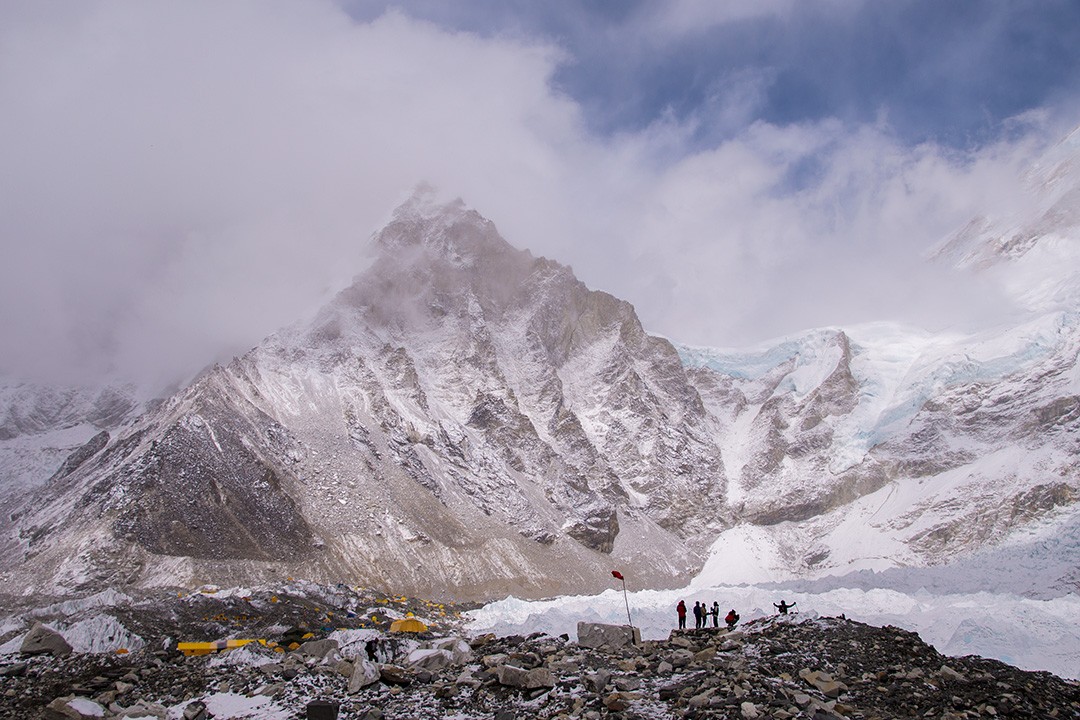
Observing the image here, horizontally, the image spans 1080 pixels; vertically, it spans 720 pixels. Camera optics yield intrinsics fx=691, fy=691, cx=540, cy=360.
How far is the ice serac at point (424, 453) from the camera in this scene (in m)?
82.5

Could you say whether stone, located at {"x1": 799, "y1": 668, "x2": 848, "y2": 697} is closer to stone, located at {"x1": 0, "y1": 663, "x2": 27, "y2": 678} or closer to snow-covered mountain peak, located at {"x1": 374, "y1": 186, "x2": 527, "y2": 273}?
stone, located at {"x1": 0, "y1": 663, "x2": 27, "y2": 678}

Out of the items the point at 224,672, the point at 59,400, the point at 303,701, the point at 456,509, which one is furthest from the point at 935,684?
the point at 59,400

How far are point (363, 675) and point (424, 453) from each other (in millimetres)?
101354

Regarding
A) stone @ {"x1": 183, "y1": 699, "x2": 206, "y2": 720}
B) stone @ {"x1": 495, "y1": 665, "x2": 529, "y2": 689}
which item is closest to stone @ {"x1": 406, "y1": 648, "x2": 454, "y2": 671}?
stone @ {"x1": 495, "y1": 665, "x2": 529, "y2": 689}

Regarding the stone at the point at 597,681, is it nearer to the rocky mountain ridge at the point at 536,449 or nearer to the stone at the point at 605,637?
the stone at the point at 605,637

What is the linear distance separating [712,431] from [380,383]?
86608 millimetres

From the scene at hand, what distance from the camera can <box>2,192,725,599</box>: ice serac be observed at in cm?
8250

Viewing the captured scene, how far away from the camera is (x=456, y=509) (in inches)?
4240

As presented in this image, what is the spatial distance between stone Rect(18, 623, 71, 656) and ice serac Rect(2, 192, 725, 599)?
186 ft

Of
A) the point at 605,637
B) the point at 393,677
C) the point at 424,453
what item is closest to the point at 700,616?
the point at 605,637

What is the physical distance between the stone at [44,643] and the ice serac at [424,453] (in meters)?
56.8

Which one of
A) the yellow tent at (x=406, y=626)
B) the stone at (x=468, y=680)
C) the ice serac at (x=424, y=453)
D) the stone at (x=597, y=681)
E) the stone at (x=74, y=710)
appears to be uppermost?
the ice serac at (x=424, y=453)

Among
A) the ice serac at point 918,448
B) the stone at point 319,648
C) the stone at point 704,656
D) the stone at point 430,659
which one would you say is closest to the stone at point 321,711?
the stone at point 430,659

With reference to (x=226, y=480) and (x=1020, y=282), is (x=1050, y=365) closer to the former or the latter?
(x=1020, y=282)
